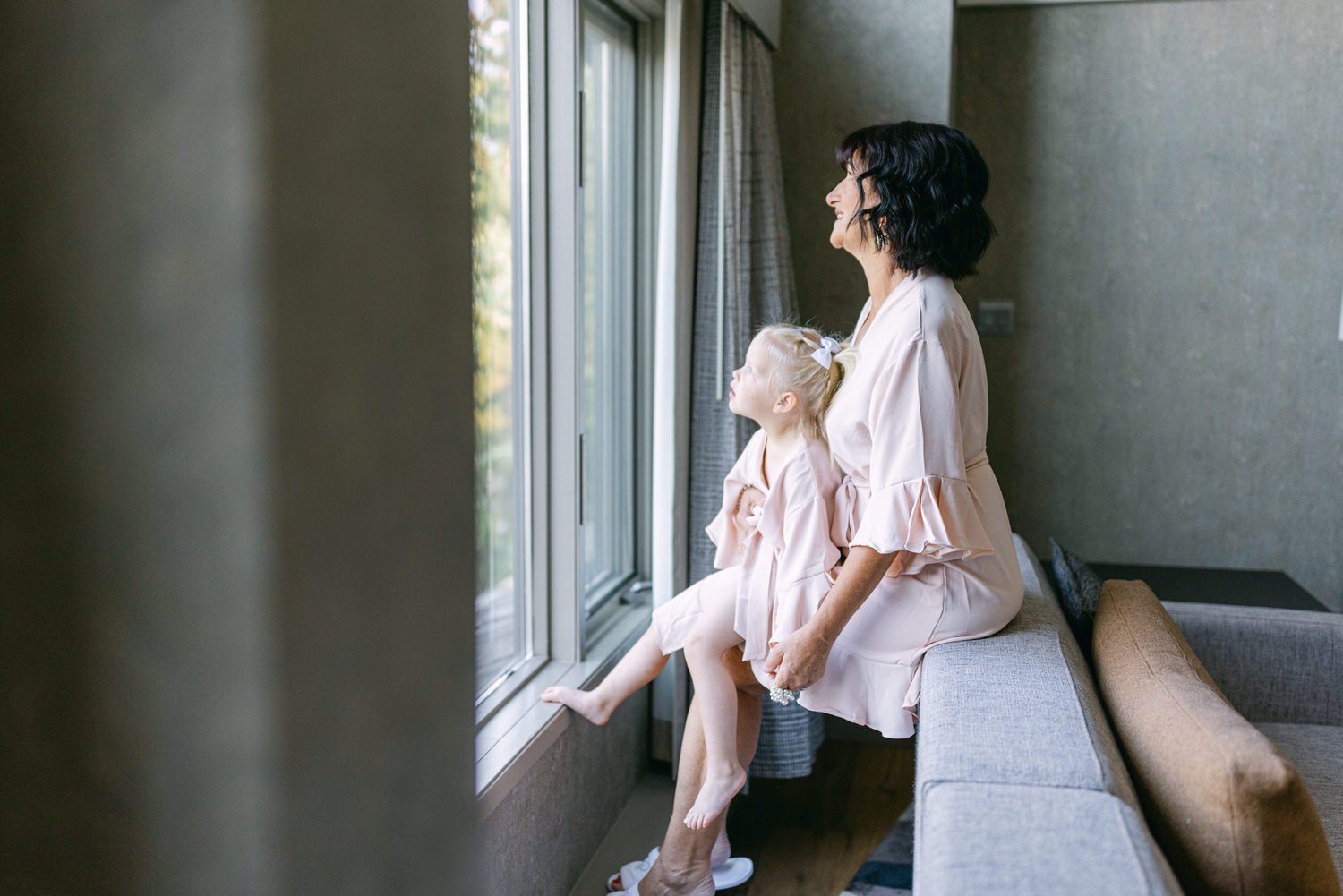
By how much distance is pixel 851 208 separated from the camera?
1679 millimetres

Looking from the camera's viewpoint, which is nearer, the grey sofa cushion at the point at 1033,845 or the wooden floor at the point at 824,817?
the grey sofa cushion at the point at 1033,845

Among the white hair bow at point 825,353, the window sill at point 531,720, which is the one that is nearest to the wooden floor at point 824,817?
the window sill at point 531,720

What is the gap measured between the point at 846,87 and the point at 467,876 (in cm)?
254

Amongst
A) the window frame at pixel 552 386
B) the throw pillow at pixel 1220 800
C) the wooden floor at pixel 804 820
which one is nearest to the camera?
the throw pillow at pixel 1220 800

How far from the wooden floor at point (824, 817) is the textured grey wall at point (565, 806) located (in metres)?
0.27

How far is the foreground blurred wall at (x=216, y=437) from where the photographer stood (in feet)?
1.34

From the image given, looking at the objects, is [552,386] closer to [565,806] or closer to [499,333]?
[499,333]

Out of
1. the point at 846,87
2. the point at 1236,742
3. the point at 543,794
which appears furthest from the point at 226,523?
the point at 846,87

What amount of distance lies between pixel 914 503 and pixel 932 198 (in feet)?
1.67

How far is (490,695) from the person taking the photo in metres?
1.91

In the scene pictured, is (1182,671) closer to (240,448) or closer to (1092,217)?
(240,448)

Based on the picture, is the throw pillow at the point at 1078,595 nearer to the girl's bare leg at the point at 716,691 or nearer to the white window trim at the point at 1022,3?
the girl's bare leg at the point at 716,691

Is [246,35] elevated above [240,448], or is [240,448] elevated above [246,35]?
[246,35]

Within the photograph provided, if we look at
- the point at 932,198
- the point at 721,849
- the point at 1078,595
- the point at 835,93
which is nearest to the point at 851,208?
the point at 932,198
